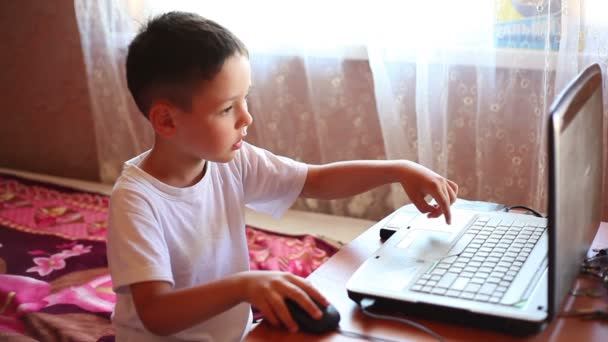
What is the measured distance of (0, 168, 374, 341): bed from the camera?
1.53 m

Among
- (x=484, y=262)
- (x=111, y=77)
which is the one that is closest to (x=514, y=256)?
(x=484, y=262)

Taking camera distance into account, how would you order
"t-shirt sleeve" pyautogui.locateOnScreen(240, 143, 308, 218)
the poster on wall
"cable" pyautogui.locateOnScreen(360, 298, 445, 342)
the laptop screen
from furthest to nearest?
the poster on wall
"t-shirt sleeve" pyautogui.locateOnScreen(240, 143, 308, 218)
"cable" pyautogui.locateOnScreen(360, 298, 445, 342)
the laptop screen

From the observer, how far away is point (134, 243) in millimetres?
963

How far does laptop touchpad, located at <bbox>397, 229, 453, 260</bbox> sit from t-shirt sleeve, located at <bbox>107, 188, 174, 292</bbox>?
343mm

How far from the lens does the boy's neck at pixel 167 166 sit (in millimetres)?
1103

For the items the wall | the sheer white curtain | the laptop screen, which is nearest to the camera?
the laptop screen

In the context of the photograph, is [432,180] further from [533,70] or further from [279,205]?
[533,70]

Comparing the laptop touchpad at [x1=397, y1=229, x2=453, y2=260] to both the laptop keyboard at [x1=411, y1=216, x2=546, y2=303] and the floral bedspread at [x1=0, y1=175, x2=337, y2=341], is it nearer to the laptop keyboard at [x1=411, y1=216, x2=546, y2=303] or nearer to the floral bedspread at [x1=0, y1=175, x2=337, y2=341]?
the laptop keyboard at [x1=411, y1=216, x2=546, y2=303]

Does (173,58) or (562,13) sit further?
(562,13)

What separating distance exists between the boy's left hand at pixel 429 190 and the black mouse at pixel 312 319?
315mm

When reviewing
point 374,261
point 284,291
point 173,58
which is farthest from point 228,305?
point 173,58

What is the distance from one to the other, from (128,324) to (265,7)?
114 centimetres

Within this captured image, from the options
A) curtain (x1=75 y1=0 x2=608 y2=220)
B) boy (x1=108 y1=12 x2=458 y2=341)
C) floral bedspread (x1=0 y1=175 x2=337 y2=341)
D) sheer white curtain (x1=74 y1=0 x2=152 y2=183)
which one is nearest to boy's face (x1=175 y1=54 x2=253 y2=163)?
boy (x1=108 y1=12 x2=458 y2=341)

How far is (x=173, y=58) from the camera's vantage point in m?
1.06
